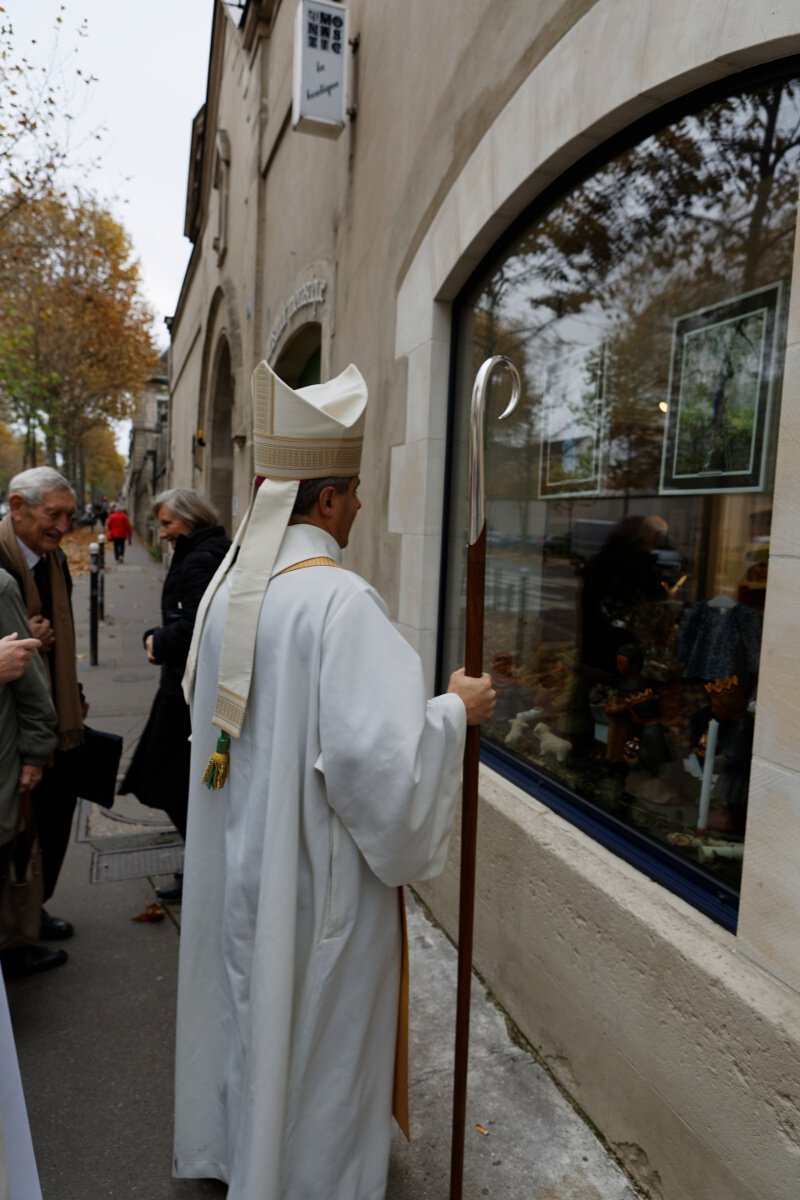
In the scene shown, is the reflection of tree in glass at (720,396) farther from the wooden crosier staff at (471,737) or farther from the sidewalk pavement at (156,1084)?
the sidewalk pavement at (156,1084)

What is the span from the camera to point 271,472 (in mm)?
1929

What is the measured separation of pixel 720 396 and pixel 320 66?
4107mm

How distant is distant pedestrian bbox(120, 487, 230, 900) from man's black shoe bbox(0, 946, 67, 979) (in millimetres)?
691

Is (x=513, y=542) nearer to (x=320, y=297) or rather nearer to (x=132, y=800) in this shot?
(x=132, y=800)

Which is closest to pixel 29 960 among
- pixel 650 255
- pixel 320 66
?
pixel 650 255

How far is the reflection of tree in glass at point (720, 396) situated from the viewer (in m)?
2.64

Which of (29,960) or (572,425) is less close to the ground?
(572,425)

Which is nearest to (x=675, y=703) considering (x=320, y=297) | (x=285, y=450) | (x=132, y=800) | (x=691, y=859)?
(x=691, y=859)

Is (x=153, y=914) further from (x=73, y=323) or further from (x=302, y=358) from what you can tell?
(x=73, y=323)

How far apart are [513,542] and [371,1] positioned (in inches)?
149

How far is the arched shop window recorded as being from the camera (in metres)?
2.54

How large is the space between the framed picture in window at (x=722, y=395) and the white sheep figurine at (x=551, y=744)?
110 centimetres

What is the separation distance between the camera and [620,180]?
3004mm

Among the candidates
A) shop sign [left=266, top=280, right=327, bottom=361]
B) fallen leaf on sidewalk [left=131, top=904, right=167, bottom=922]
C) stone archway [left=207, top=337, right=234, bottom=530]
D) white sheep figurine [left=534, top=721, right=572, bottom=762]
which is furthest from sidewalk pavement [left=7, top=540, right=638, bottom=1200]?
stone archway [left=207, top=337, right=234, bottom=530]
